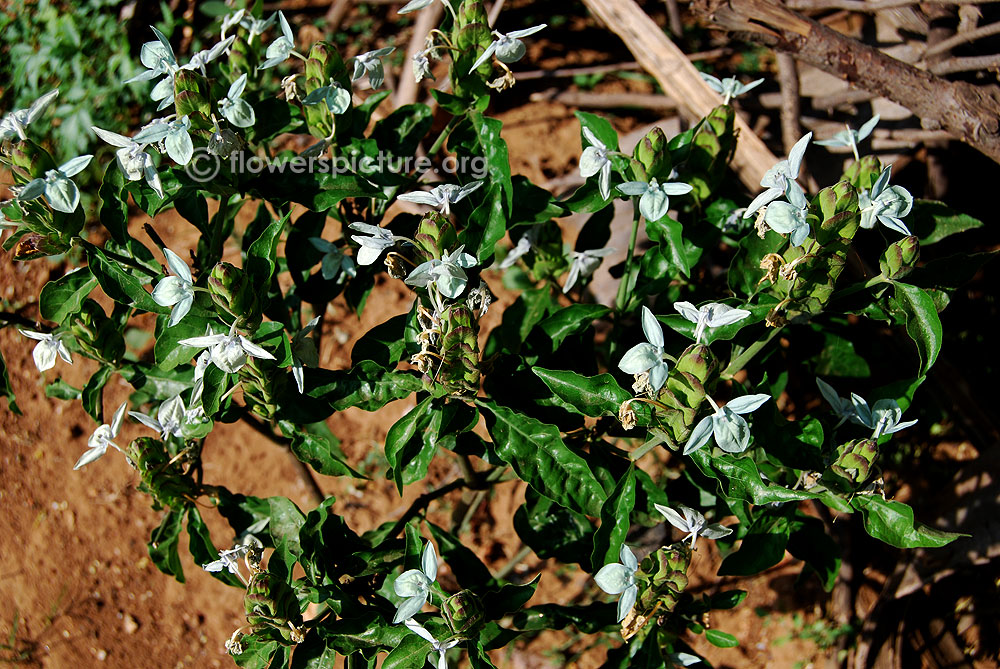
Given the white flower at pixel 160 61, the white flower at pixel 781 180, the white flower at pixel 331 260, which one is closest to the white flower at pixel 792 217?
the white flower at pixel 781 180

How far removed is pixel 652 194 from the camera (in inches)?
54.5

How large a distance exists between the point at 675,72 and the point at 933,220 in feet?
3.08

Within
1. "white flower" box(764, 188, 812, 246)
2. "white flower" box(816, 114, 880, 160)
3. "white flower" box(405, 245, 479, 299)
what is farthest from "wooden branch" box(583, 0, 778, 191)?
"white flower" box(405, 245, 479, 299)

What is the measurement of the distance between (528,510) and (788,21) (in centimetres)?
139

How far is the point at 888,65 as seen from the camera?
75.6 inches

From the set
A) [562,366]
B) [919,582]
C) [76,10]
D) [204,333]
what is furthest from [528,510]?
[76,10]

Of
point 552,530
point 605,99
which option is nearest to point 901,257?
point 552,530

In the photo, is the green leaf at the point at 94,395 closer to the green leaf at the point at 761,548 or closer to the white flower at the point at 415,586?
the white flower at the point at 415,586

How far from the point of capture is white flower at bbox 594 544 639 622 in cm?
125

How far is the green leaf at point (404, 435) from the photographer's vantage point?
51.8 inches

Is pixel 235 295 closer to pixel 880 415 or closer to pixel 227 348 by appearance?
pixel 227 348

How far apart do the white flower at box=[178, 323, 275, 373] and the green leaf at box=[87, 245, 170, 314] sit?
16 cm

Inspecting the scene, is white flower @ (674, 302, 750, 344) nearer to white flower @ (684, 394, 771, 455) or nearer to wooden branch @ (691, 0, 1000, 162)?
white flower @ (684, 394, 771, 455)

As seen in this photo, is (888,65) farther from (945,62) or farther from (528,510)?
(528,510)
